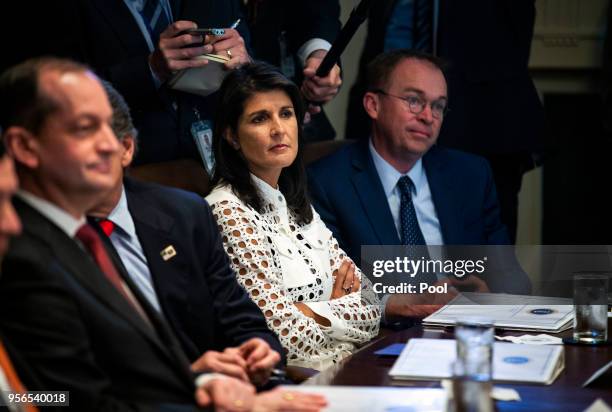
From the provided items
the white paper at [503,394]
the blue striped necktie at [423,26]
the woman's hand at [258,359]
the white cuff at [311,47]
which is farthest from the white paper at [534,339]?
the blue striped necktie at [423,26]

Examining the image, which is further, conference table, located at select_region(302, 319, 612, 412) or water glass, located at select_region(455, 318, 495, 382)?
conference table, located at select_region(302, 319, 612, 412)

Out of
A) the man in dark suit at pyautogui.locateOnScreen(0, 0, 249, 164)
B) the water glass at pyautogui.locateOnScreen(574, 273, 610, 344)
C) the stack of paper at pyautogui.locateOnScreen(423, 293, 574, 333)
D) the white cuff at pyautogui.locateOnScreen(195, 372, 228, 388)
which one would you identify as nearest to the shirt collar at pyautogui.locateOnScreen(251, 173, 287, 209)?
the man in dark suit at pyautogui.locateOnScreen(0, 0, 249, 164)

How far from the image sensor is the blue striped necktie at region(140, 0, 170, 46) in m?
3.21

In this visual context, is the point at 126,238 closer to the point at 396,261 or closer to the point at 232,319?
the point at 232,319

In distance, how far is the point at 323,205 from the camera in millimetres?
3502

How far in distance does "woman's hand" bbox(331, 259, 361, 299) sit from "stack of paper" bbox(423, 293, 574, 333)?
11.7 inches

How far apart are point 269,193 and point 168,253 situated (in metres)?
0.77

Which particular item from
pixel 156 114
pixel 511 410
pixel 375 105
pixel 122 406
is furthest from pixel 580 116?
pixel 122 406

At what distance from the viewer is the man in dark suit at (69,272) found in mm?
1726

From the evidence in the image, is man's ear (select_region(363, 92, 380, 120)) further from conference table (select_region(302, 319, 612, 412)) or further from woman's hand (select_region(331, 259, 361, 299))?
conference table (select_region(302, 319, 612, 412))

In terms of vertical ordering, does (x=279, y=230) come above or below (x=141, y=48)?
below

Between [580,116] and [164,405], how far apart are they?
399 cm

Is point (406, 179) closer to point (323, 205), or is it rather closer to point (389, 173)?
point (389, 173)

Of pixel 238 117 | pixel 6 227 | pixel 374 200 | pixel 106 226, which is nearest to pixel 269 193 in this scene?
pixel 238 117
